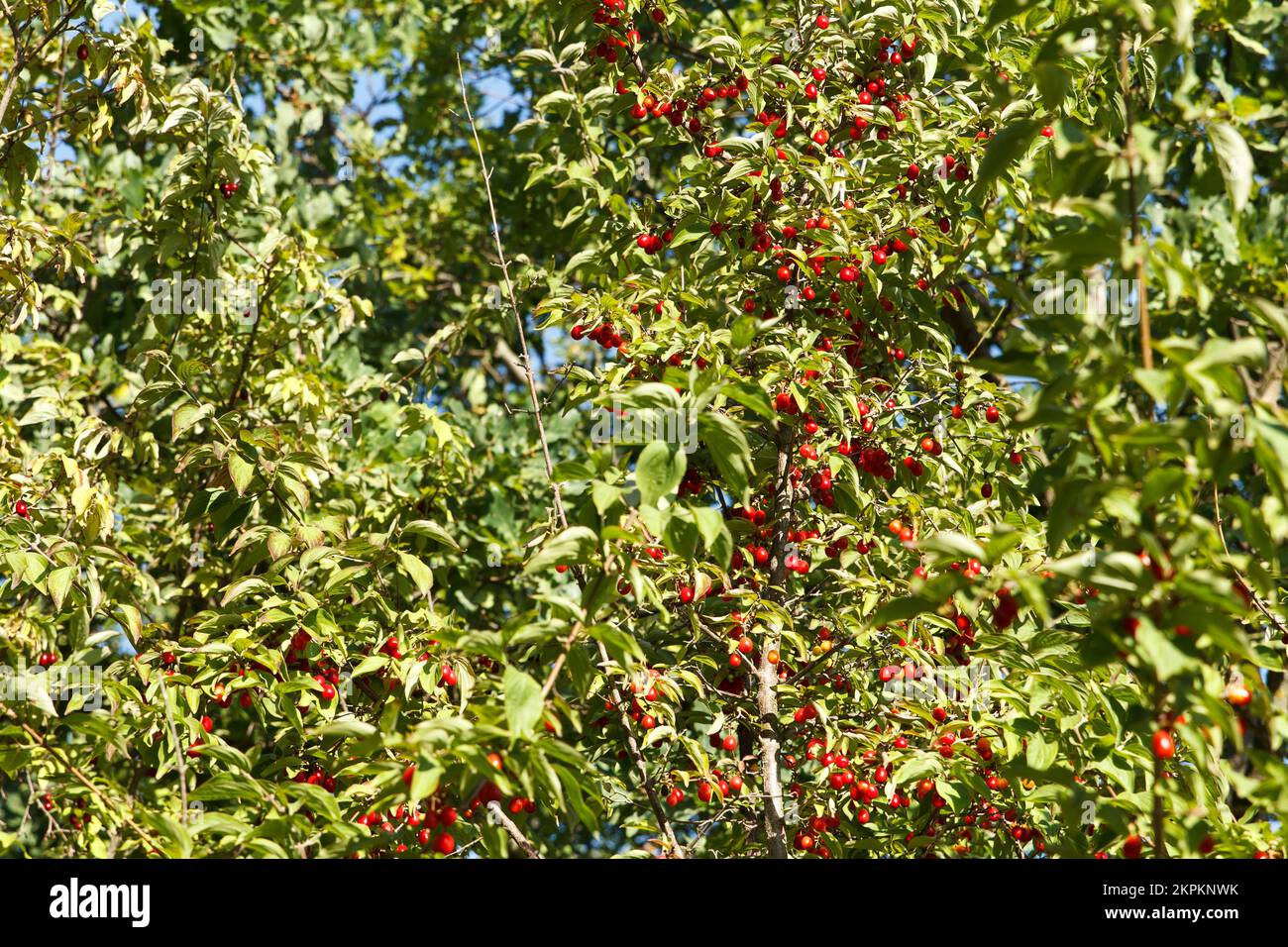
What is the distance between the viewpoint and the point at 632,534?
202 centimetres

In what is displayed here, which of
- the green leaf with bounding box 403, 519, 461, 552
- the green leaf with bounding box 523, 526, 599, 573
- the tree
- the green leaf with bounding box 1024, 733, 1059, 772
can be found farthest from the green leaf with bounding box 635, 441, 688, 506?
the green leaf with bounding box 1024, 733, 1059, 772

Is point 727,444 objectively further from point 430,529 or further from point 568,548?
point 430,529

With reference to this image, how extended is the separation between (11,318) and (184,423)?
4.58ft

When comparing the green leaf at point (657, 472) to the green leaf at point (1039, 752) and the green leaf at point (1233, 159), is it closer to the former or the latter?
the green leaf at point (1233, 159)

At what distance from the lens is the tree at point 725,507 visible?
186 cm

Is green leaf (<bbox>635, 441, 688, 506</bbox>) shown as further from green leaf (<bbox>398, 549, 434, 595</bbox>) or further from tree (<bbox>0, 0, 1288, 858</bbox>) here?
green leaf (<bbox>398, 549, 434, 595</bbox>)

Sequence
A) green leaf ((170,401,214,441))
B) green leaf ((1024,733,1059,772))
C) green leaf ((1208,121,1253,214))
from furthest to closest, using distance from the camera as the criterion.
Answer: green leaf ((170,401,214,441)) → green leaf ((1024,733,1059,772)) → green leaf ((1208,121,1253,214))

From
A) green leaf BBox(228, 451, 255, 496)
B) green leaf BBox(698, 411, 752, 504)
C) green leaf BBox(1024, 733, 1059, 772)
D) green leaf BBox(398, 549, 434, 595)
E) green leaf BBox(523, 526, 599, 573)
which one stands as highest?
green leaf BBox(228, 451, 255, 496)

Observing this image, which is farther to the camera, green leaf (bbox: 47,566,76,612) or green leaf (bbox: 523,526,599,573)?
green leaf (bbox: 47,566,76,612)

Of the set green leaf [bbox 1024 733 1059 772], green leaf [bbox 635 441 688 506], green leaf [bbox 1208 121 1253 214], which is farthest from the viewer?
green leaf [bbox 1024 733 1059 772]

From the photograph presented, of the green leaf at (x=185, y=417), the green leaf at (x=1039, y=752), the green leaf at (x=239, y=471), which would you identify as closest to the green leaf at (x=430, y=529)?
the green leaf at (x=239, y=471)

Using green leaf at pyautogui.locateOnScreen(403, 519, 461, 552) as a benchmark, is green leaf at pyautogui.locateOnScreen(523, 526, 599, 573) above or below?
below

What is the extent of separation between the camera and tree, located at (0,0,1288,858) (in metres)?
1.86
